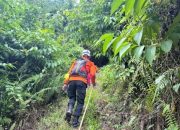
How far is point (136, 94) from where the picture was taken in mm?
5426

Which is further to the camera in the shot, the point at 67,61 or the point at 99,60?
the point at 99,60

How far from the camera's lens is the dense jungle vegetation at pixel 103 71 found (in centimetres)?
302

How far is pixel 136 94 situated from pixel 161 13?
240cm

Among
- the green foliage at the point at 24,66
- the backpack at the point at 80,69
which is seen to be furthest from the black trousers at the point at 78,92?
the green foliage at the point at 24,66

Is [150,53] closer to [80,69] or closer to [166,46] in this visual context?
[166,46]

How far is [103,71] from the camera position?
8641 mm

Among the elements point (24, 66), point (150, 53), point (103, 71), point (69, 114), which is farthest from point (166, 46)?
point (24, 66)

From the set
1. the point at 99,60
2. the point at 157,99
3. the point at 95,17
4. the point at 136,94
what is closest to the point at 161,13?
the point at 157,99

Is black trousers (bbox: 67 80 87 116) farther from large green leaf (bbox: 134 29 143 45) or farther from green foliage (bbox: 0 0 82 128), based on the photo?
large green leaf (bbox: 134 29 143 45)

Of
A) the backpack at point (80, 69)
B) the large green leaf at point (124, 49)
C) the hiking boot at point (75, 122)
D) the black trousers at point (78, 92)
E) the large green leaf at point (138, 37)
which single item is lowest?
the large green leaf at point (124, 49)

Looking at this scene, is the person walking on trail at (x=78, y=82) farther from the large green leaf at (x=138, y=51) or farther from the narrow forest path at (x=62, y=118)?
the large green leaf at (x=138, y=51)

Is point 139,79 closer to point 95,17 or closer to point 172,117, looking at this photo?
point 172,117

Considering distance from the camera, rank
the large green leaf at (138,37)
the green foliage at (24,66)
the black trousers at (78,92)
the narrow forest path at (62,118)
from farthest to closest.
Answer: the green foliage at (24,66) < the black trousers at (78,92) < the narrow forest path at (62,118) < the large green leaf at (138,37)

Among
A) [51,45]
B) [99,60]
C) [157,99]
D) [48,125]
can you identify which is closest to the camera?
[157,99]
